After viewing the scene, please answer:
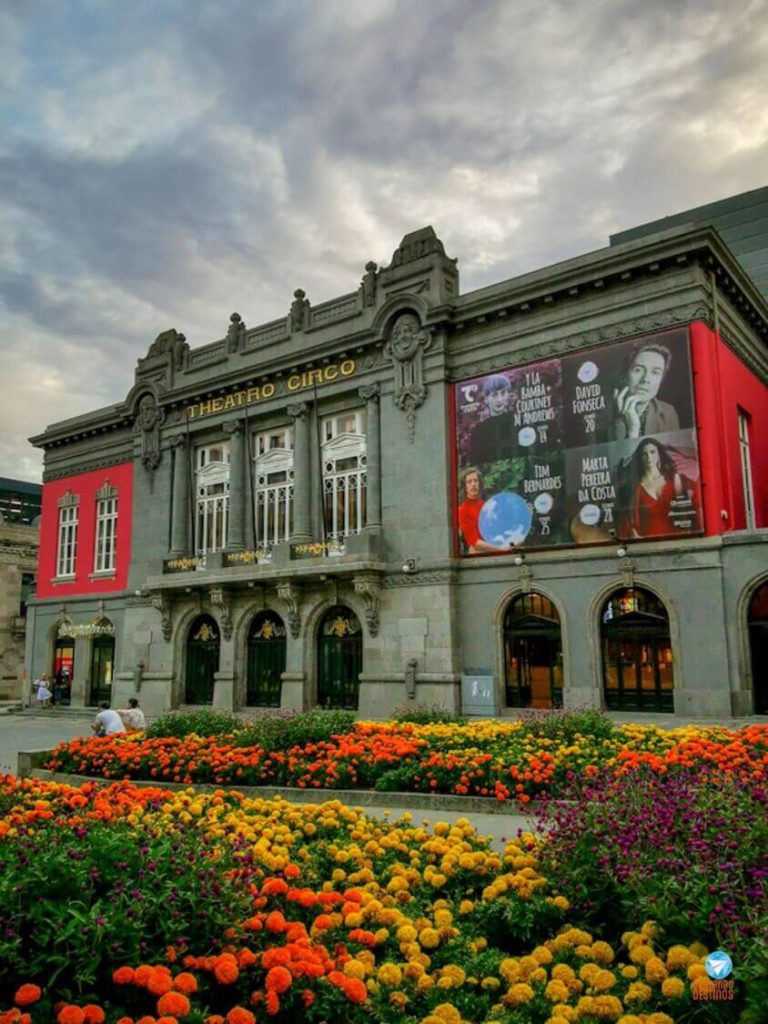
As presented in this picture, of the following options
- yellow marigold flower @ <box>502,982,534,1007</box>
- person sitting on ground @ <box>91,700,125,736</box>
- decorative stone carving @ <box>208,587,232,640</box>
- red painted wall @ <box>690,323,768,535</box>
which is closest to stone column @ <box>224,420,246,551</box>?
decorative stone carving @ <box>208,587,232,640</box>

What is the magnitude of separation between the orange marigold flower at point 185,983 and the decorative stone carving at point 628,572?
20.3 meters

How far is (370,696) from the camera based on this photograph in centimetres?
2770

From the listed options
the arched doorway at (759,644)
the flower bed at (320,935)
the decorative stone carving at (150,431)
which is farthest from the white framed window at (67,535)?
the flower bed at (320,935)

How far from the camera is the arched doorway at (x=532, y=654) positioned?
24906mm

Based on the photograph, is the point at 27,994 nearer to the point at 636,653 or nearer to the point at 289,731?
the point at 289,731

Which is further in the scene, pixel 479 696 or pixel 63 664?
pixel 63 664

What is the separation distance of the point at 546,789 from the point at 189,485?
26.7 metres

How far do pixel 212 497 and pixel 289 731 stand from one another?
21137mm

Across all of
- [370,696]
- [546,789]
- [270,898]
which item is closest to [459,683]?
[370,696]

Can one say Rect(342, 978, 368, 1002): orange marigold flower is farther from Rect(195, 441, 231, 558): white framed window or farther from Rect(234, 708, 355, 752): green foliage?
Rect(195, 441, 231, 558): white framed window

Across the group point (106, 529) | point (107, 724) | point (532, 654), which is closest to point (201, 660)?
point (106, 529)

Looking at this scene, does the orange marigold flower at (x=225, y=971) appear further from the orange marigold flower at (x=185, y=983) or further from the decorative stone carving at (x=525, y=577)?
the decorative stone carving at (x=525, y=577)

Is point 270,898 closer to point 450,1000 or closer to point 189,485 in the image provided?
point 450,1000

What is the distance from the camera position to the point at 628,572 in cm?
2320
